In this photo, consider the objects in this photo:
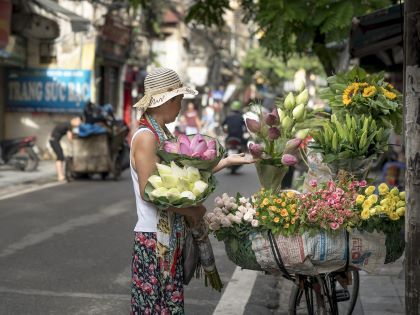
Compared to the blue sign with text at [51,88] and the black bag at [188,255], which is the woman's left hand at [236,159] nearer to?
the black bag at [188,255]

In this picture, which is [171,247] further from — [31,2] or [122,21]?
[122,21]

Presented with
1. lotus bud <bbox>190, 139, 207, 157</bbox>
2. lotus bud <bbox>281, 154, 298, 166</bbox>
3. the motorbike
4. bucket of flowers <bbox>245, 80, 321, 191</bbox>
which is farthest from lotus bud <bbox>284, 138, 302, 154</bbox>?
the motorbike

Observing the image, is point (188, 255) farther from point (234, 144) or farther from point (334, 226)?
point (234, 144)

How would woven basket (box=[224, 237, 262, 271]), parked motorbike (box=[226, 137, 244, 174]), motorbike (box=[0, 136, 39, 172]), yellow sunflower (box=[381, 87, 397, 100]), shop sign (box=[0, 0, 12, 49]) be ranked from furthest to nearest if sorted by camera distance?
parked motorbike (box=[226, 137, 244, 174]) → shop sign (box=[0, 0, 12, 49]) → motorbike (box=[0, 136, 39, 172]) → yellow sunflower (box=[381, 87, 397, 100]) → woven basket (box=[224, 237, 262, 271])

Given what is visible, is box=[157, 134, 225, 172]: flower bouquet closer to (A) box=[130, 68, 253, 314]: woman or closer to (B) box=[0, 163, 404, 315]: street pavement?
(A) box=[130, 68, 253, 314]: woman

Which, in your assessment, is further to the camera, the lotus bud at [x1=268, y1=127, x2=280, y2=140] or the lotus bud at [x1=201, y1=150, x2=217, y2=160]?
the lotus bud at [x1=268, y1=127, x2=280, y2=140]

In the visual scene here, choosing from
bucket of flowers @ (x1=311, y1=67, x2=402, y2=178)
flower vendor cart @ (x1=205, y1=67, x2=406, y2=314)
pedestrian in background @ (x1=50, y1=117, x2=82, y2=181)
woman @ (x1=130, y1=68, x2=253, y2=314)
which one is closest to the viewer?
woman @ (x1=130, y1=68, x2=253, y2=314)

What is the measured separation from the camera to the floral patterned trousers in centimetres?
408

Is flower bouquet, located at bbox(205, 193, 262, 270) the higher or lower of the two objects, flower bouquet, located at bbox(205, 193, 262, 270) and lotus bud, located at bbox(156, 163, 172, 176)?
the lower

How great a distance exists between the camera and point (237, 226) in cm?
444

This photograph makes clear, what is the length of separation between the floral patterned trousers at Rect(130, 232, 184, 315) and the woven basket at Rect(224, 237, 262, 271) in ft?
1.47

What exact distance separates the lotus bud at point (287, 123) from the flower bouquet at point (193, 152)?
955 mm

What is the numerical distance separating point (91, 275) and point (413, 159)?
446cm

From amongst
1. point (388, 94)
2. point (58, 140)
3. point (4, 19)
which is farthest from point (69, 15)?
point (388, 94)
